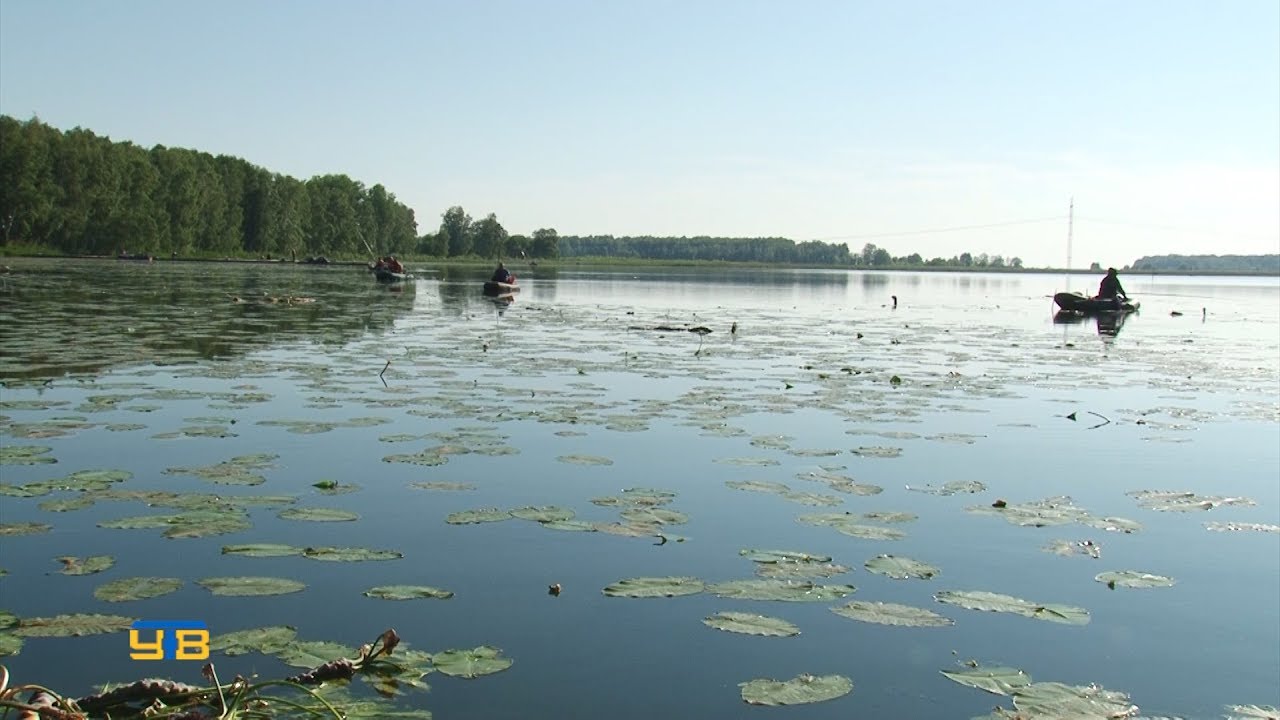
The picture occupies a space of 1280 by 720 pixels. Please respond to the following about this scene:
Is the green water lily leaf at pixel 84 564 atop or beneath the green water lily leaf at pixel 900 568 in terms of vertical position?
atop

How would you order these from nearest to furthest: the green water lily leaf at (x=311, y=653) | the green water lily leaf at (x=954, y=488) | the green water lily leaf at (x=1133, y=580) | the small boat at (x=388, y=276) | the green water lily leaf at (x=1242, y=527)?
the green water lily leaf at (x=311, y=653)
the green water lily leaf at (x=1133, y=580)
the green water lily leaf at (x=1242, y=527)
the green water lily leaf at (x=954, y=488)
the small boat at (x=388, y=276)

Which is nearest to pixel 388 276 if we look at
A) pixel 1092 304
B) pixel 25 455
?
pixel 1092 304

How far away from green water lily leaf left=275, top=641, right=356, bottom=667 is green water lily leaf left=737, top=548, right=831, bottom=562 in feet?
9.12

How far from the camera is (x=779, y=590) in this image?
5934mm

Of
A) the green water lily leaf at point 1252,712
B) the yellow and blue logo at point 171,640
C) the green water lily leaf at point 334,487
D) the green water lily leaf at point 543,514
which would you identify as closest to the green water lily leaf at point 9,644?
the yellow and blue logo at point 171,640

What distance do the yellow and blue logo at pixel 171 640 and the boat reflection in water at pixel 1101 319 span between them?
30.8 m

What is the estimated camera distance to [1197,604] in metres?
6.15

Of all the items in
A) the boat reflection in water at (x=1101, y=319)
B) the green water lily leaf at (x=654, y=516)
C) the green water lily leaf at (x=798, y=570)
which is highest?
the boat reflection in water at (x=1101, y=319)

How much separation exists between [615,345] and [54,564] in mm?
16095

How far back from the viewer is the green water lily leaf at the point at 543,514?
745cm

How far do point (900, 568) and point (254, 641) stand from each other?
3.96 metres

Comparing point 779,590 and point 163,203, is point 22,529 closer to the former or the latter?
point 779,590

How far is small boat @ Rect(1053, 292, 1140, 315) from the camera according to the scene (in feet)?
125

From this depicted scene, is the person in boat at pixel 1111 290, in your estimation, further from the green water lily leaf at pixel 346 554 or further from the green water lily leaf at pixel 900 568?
the green water lily leaf at pixel 346 554
